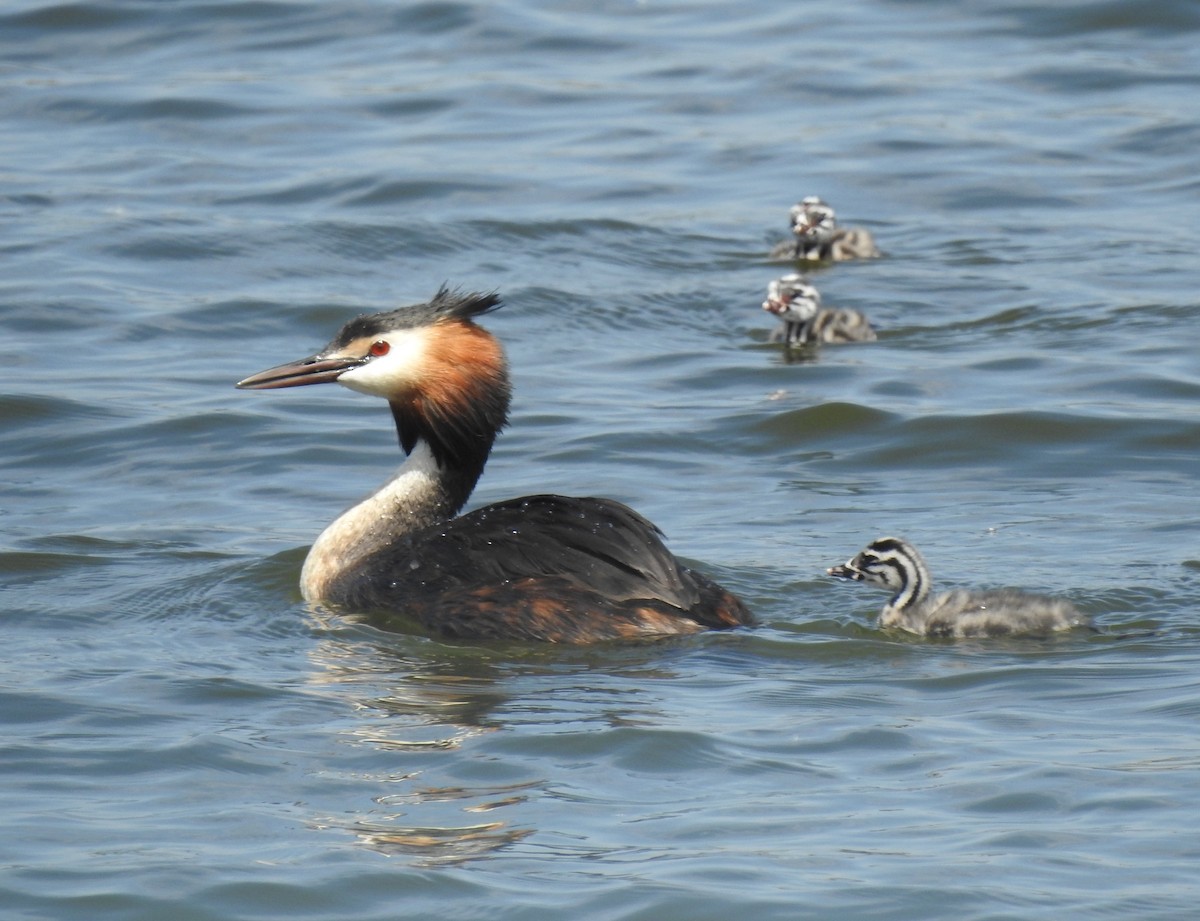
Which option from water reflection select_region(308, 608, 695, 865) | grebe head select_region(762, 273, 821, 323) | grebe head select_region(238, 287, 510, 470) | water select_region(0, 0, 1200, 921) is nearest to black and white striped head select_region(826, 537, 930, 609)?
water select_region(0, 0, 1200, 921)

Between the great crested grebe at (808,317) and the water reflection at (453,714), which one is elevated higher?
the great crested grebe at (808,317)

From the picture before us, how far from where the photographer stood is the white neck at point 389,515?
28.4 feet

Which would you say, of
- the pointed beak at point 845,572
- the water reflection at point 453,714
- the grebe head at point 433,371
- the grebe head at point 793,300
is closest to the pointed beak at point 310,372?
the grebe head at point 433,371

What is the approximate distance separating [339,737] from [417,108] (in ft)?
42.8

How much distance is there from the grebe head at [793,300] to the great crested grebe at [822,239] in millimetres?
1364

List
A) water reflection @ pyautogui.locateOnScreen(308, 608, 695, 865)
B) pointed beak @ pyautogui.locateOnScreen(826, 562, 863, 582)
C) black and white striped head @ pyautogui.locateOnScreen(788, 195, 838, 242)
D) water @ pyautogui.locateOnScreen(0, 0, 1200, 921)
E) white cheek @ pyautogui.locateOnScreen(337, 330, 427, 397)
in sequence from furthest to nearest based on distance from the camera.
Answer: black and white striped head @ pyautogui.locateOnScreen(788, 195, 838, 242)
white cheek @ pyautogui.locateOnScreen(337, 330, 427, 397)
pointed beak @ pyautogui.locateOnScreen(826, 562, 863, 582)
water reflection @ pyautogui.locateOnScreen(308, 608, 695, 865)
water @ pyautogui.locateOnScreen(0, 0, 1200, 921)

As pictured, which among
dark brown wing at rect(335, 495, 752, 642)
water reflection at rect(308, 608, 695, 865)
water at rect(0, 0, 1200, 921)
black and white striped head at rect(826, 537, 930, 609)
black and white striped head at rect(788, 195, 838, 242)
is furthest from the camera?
black and white striped head at rect(788, 195, 838, 242)

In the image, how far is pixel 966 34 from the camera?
2116cm

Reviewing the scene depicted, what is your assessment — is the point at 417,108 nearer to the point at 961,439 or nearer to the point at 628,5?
the point at 628,5

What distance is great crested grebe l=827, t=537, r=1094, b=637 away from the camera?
25.9 feet

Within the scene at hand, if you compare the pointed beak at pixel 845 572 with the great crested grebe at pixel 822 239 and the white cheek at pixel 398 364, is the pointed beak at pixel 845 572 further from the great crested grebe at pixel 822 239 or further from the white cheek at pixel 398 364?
the great crested grebe at pixel 822 239

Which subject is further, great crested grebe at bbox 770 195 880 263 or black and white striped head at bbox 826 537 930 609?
great crested grebe at bbox 770 195 880 263

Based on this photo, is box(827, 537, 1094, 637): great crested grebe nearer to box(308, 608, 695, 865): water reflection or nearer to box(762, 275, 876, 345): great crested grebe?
box(308, 608, 695, 865): water reflection

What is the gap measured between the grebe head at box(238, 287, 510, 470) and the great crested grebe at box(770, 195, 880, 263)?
654 cm
